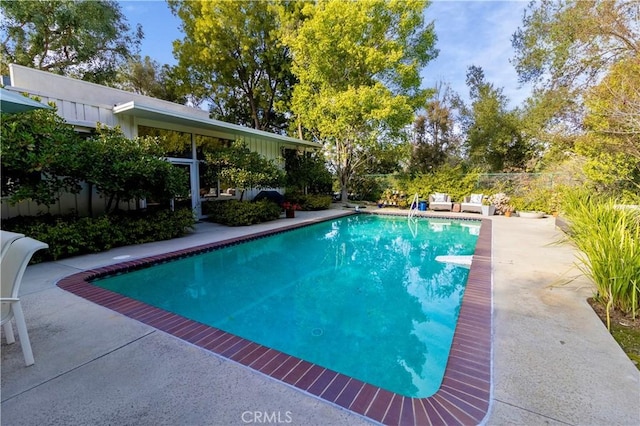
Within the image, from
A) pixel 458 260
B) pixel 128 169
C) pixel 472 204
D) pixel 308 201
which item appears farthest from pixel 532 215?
pixel 128 169

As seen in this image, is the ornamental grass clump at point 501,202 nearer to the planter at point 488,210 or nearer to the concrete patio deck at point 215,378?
the planter at point 488,210

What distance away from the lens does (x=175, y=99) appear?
1969cm

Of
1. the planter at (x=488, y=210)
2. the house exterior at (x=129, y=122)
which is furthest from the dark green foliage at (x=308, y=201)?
the planter at (x=488, y=210)

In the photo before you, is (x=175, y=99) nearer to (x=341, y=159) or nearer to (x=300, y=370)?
(x=341, y=159)

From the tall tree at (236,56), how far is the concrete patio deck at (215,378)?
1602cm

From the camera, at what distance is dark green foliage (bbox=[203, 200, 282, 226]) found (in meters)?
9.18

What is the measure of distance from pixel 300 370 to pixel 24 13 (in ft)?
61.4

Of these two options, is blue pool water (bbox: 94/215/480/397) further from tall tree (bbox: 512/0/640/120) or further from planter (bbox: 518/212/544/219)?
tall tree (bbox: 512/0/640/120)

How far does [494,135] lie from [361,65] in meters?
9.66

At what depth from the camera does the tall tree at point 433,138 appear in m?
17.5

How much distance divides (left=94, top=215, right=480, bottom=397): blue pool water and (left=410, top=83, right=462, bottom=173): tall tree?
11006 millimetres

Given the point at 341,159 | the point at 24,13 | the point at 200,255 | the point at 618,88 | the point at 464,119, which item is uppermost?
the point at 24,13

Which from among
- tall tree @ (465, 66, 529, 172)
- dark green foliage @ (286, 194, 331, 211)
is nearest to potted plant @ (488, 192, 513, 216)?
tall tree @ (465, 66, 529, 172)

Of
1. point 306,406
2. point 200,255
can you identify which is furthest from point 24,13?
point 306,406
